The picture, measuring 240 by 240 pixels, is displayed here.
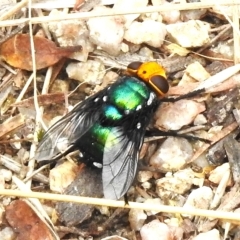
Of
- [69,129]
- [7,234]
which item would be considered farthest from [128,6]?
[7,234]

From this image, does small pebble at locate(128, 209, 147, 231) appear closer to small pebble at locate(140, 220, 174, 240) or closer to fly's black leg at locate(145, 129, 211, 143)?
small pebble at locate(140, 220, 174, 240)

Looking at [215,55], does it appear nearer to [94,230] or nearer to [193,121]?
[193,121]

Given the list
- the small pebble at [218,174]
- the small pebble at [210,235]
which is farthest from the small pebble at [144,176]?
the small pebble at [210,235]

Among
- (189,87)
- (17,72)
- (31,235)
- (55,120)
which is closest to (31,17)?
(17,72)

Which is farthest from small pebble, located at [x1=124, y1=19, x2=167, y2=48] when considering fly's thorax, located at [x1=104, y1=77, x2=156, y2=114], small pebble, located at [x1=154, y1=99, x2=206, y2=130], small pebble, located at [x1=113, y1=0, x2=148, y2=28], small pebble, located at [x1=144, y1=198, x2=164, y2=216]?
small pebble, located at [x1=144, y1=198, x2=164, y2=216]

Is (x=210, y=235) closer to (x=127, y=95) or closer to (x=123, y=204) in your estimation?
(x=123, y=204)

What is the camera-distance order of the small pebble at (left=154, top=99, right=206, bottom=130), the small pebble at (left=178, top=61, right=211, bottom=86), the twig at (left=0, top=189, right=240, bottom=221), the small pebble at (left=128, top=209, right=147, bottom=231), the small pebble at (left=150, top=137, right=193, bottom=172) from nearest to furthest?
1. the twig at (left=0, top=189, right=240, bottom=221)
2. the small pebble at (left=128, top=209, right=147, bottom=231)
3. the small pebble at (left=150, top=137, right=193, bottom=172)
4. the small pebble at (left=154, top=99, right=206, bottom=130)
5. the small pebble at (left=178, top=61, right=211, bottom=86)

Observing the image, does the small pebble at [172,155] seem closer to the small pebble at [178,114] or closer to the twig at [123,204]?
the small pebble at [178,114]
